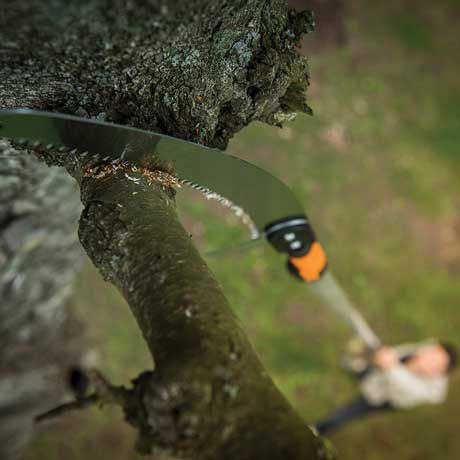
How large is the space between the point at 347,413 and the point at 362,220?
0.68 metres

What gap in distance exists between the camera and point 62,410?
51cm

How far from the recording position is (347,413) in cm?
174

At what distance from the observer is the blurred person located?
1673mm

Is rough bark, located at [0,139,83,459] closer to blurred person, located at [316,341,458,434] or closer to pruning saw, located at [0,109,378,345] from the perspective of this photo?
pruning saw, located at [0,109,378,345]

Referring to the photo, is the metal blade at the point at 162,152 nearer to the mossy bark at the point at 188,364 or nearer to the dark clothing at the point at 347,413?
the mossy bark at the point at 188,364

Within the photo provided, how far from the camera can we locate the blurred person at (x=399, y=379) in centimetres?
167

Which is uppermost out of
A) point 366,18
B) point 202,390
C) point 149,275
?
point 366,18

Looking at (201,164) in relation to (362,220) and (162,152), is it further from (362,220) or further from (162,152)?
(362,220)

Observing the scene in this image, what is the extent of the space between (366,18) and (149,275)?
168 centimetres

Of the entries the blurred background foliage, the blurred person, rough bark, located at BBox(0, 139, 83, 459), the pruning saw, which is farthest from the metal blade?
the blurred person

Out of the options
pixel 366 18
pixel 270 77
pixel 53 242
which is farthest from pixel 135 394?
pixel 366 18

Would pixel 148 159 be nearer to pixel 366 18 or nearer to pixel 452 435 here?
pixel 366 18

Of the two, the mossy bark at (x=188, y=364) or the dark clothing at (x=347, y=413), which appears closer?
the mossy bark at (x=188, y=364)

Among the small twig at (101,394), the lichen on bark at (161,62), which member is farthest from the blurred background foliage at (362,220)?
the small twig at (101,394)
